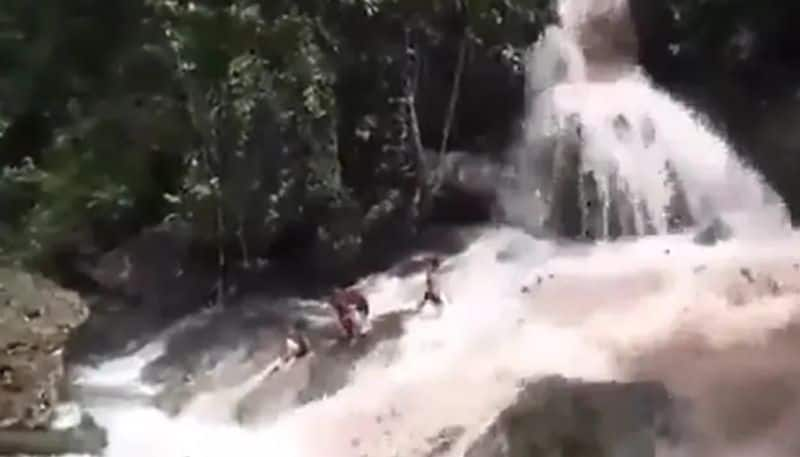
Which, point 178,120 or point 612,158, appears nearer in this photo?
point 178,120

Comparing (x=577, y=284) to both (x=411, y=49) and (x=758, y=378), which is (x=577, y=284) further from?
(x=411, y=49)

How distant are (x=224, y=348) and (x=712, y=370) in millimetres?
745

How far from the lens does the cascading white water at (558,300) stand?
1899 millimetres

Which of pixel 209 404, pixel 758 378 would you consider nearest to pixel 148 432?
pixel 209 404

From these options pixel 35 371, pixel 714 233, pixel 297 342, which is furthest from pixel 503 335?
pixel 35 371

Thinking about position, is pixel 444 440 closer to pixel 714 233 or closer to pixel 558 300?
pixel 558 300

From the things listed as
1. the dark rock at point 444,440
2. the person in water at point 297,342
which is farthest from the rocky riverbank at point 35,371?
the dark rock at point 444,440

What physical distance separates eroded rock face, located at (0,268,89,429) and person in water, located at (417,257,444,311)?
55 cm

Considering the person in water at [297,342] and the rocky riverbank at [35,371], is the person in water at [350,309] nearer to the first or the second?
the person in water at [297,342]

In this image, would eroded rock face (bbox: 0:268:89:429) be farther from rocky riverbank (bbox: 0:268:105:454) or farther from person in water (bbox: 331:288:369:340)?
person in water (bbox: 331:288:369:340)

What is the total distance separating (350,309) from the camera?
2.06 metres

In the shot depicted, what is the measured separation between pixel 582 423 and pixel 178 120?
0.76 meters

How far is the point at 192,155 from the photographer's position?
203 centimetres

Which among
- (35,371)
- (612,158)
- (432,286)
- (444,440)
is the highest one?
(612,158)
